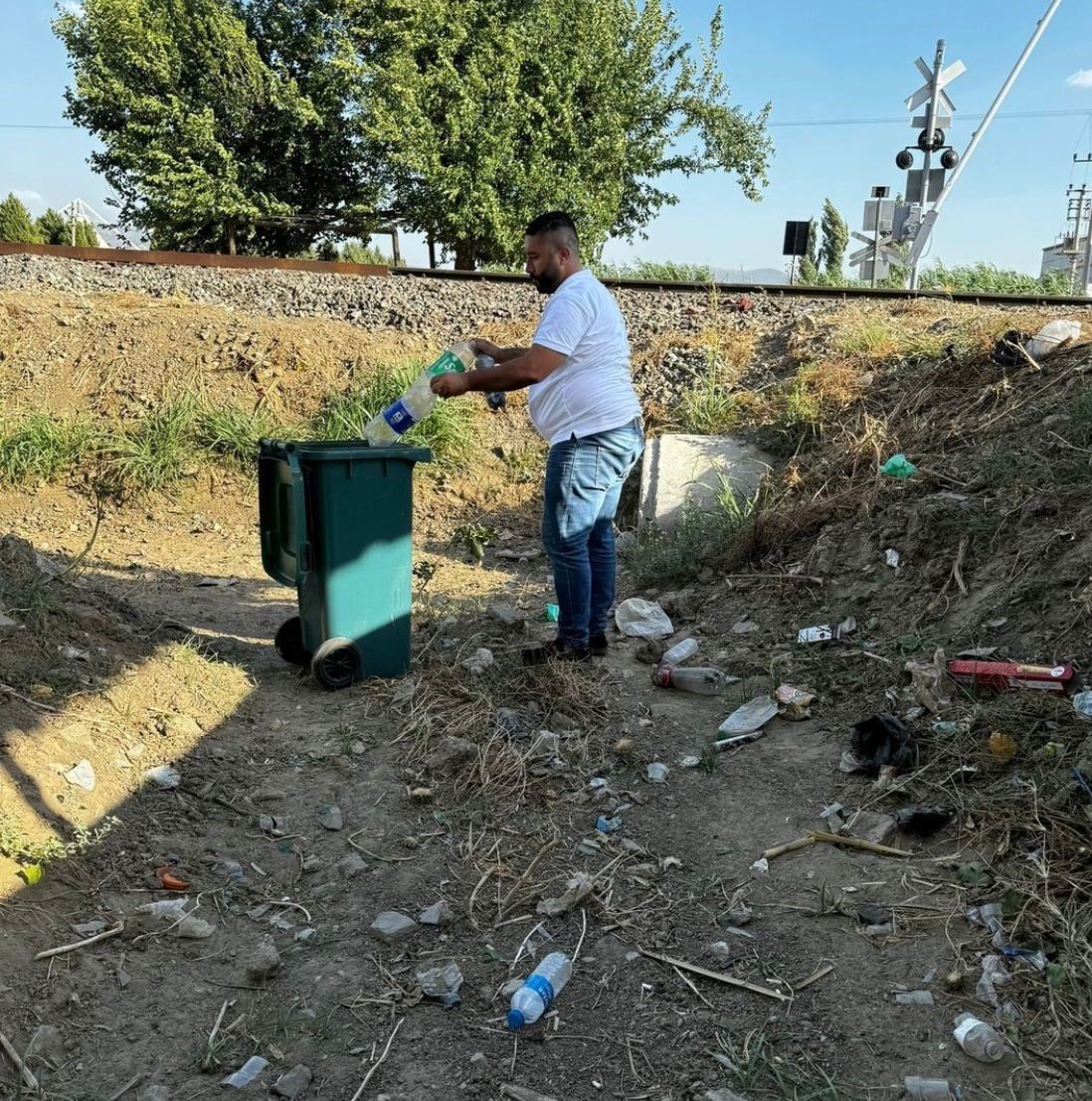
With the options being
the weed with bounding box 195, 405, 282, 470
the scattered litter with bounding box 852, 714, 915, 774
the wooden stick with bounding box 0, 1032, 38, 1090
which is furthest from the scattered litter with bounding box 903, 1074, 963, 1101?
the weed with bounding box 195, 405, 282, 470

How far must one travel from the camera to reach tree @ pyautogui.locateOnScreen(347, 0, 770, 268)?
20.4m

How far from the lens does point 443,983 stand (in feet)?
8.64

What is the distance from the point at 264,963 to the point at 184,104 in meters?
21.9

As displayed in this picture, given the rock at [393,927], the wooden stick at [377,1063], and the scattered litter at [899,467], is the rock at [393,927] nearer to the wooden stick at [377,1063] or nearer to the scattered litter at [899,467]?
the wooden stick at [377,1063]

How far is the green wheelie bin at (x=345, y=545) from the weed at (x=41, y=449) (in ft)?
13.2

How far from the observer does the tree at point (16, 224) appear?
76.3 ft

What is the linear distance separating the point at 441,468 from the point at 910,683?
16.2 ft

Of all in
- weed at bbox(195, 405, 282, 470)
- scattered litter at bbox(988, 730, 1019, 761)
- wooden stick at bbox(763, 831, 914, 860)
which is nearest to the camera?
wooden stick at bbox(763, 831, 914, 860)

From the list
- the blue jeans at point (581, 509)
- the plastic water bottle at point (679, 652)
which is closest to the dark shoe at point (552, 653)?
the blue jeans at point (581, 509)

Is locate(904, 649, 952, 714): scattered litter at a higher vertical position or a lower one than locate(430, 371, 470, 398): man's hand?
lower

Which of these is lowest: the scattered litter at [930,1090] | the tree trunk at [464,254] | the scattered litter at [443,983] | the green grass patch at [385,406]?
the scattered litter at [443,983]

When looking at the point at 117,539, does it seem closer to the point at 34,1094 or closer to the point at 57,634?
the point at 57,634

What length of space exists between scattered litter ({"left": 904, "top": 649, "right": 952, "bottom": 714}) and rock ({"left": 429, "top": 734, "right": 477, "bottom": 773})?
182cm

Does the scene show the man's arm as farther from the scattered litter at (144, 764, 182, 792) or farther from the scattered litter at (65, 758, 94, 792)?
the scattered litter at (65, 758, 94, 792)
